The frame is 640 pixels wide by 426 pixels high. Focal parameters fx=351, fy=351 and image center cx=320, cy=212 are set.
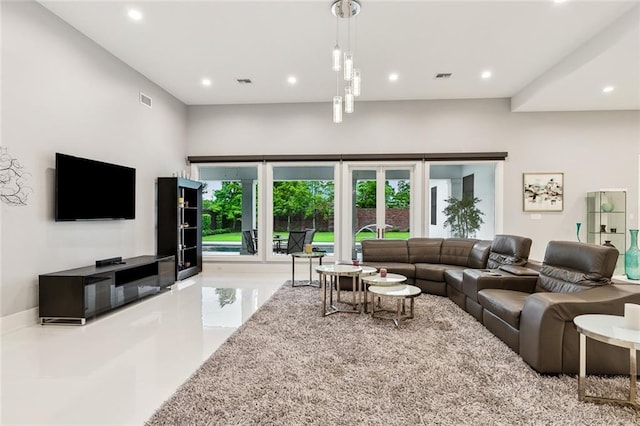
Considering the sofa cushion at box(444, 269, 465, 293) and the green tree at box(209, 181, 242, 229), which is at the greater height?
the green tree at box(209, 181, 242, 229)

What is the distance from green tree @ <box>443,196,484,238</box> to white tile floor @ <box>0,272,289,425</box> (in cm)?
438

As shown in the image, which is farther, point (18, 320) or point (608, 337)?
point (18, 320)

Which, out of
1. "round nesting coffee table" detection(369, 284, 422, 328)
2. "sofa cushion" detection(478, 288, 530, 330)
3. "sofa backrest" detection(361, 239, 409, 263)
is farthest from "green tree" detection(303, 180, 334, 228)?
"sofa cushion" detection(478, 288, 530, 330)

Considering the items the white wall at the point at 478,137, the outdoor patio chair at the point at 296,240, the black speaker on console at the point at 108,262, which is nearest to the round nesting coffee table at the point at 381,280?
the outdoor patio chair at the point at 296,240

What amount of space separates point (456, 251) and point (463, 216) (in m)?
1.60

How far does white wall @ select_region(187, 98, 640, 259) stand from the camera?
22.1 feet

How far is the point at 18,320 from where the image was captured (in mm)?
3701

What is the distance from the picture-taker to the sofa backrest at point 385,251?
19.5 feet

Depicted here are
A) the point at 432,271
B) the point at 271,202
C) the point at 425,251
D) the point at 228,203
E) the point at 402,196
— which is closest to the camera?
the point at 432,271

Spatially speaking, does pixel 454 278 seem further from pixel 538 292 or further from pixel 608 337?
pixel 608 337

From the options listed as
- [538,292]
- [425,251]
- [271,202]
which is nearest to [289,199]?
[271,202]

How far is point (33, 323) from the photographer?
3.86 meters

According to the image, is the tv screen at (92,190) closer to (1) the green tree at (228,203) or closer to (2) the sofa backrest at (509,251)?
(1) the green tree at (228,203)

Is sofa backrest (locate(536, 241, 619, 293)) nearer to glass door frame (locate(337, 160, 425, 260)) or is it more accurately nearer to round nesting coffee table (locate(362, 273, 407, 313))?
round nesting coffee table (locate(362, 273, 407, 313))
